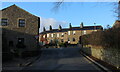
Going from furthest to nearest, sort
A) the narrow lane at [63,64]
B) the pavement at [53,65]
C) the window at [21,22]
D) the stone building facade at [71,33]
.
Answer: the stone building facade at [71,33] → the window at [21,22] → the narrow lane at [63,64] → the pavement at [53,65]

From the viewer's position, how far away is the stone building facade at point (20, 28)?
100ft

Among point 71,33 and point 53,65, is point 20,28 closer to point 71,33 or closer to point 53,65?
point 53,65

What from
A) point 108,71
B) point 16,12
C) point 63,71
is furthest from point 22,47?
point 108,71

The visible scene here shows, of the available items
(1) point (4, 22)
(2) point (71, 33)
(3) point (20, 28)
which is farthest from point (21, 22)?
(2) point (71, 33)

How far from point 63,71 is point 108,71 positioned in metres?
2.94

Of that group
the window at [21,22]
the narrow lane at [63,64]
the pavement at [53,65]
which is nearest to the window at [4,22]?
the window at [21,22]

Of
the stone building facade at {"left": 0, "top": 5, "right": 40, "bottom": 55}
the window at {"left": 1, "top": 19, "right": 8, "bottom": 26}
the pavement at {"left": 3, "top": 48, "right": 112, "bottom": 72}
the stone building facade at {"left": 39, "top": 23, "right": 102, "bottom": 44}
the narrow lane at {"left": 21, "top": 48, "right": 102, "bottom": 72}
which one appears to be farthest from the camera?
the stone building facade at {"left": 39, "top": 23, "right": 102, "bottom": 44}

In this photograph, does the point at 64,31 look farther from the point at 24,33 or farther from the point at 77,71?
the point at 77,71

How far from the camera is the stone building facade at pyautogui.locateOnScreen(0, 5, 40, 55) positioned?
3061 cm

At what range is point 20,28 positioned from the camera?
1232 inches

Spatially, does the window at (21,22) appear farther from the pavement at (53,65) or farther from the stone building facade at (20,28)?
the pavement at (53,65)

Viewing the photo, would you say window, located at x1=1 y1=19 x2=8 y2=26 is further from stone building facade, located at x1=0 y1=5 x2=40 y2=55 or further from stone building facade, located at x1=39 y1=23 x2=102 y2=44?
stone building facade, located at x1=39 y1=23 x2=102 y2=44

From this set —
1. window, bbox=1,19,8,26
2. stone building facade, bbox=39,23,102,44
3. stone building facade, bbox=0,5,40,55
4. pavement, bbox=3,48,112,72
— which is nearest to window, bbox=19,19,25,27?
stone building facade, bbox=0,5,40,55

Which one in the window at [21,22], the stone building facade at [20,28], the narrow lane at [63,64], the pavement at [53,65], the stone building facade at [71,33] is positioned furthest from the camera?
the stone building facade at [71,33]
